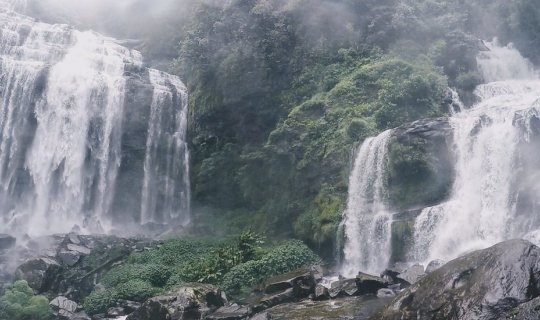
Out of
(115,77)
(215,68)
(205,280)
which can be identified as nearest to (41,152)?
(115,77)

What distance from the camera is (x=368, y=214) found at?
23.9m

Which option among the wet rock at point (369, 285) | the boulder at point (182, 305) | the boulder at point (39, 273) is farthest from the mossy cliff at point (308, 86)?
the boulder at point (39, 273)

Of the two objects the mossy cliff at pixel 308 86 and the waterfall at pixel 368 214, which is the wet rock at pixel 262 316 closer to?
the waterfall at pixel 368 214

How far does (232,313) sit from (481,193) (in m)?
10.3

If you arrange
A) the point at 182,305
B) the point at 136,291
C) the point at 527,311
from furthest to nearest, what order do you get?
1. the point at 136,291
2. the point at 182,305
3. the point at 527,311

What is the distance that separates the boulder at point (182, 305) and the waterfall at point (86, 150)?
50.6 feet

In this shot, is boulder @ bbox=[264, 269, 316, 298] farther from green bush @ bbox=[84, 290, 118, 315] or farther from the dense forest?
green bush @ bbox=[84, 290, 118, 315]

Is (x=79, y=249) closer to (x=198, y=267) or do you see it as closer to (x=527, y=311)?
(x=198, y=267)

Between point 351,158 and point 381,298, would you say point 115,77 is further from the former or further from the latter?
point 381,298

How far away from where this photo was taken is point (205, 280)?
876 inches

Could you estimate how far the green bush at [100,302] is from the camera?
20.9 m

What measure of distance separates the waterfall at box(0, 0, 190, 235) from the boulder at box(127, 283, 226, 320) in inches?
607

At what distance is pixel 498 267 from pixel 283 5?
2789cm

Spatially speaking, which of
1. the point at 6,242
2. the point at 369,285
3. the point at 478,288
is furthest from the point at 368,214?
A: the point at 6,242
